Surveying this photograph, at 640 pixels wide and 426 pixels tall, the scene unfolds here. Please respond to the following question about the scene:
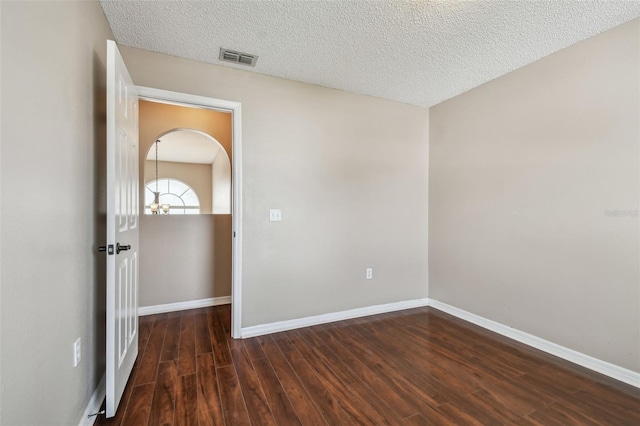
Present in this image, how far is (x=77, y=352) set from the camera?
4.67 feet

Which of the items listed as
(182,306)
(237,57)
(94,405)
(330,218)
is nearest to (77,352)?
(94,405)

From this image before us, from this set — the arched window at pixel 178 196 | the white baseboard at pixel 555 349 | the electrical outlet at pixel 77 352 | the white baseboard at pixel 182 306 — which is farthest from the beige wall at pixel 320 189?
the arched window at pixel 178 196

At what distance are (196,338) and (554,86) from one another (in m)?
3.84

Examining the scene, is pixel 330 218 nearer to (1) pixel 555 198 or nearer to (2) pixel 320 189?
(2) pixel 320 189

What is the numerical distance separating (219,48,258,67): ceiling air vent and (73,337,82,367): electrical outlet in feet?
7.36

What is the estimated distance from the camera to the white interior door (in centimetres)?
155

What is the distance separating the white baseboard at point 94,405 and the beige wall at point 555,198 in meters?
3.25

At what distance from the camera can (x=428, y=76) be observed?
2.79 meters

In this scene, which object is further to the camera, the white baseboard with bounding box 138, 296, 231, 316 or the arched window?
the arched window

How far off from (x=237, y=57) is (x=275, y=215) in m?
1.45

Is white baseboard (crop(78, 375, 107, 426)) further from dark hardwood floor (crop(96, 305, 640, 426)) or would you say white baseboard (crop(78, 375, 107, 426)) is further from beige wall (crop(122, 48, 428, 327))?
beige wall (crop(122, 48, 428, 327))

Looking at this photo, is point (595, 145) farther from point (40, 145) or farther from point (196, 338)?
point (196, 338)

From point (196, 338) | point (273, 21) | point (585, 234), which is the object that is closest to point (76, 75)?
point (273, 21)

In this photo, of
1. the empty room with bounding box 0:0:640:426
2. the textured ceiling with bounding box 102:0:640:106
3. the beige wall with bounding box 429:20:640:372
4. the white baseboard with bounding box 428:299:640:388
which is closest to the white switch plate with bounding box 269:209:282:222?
the empty room with bounding box 0:0:640:426
